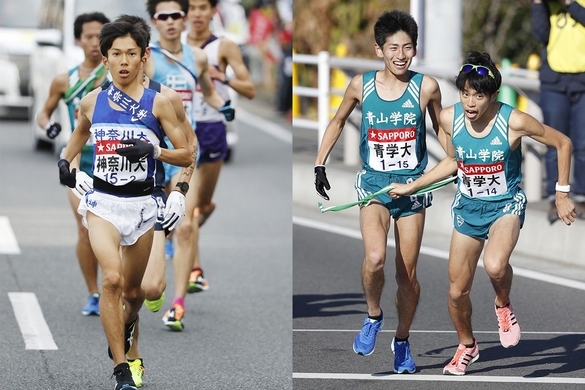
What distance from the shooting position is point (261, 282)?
38.1 ft

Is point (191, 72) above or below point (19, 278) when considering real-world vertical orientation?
above

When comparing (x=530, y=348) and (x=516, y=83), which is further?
(x=516, y=83)

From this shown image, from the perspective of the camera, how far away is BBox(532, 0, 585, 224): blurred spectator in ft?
37.9

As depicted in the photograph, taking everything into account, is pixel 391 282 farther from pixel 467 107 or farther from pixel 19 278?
pixel 467 107

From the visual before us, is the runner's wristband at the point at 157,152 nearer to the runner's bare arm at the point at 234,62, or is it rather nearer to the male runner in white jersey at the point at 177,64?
the male runner in white jersey at the point at 177,64

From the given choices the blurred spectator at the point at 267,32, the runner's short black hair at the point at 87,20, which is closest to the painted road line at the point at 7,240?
the runner's short black hair at the point at 87,20

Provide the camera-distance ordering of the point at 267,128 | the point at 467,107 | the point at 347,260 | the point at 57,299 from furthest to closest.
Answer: the point at 267,128
the point at 347,260
the point at 57,299
the point at 467,107

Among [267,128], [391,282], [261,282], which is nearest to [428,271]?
[391,282]

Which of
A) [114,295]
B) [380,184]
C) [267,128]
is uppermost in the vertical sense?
[380,184]

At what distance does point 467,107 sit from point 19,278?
5.14 metres

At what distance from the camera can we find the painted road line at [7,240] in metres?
12.7

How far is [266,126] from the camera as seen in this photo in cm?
2738

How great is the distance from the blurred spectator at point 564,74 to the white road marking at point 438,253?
2.07 ft

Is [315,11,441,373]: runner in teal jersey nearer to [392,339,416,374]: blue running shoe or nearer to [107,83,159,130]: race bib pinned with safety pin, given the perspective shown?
[392,339,416,374]: blue running shoe
